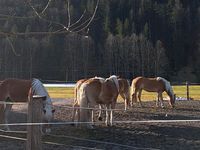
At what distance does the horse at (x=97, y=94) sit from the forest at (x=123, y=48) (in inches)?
1666

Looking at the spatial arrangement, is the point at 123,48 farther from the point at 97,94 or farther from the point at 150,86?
the point at 97,94

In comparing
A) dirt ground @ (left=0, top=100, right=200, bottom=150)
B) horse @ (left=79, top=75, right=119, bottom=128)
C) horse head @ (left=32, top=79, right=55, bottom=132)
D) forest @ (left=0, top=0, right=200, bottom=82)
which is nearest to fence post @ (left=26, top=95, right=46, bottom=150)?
dirt ground @ (left=0, top=100, right=200, bottom=150)

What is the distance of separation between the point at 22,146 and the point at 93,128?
10.0 ft

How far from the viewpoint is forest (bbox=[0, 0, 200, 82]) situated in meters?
68.4

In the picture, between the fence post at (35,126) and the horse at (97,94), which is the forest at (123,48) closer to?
the horse at (97,94)

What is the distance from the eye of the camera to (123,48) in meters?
78.6

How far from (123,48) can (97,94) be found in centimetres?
6605

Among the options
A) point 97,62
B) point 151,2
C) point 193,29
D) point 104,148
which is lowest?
point 104,148

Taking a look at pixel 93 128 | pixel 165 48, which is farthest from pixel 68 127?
pixel 165 48

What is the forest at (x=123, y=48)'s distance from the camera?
68.4 m

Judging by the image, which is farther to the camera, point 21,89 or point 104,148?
point 21,89

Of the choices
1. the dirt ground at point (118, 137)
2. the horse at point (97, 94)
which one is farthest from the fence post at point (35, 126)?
the horse at point (97, 94)

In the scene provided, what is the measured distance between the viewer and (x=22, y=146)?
32.4 feet

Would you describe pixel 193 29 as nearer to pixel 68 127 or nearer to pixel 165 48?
pixel 165 48
